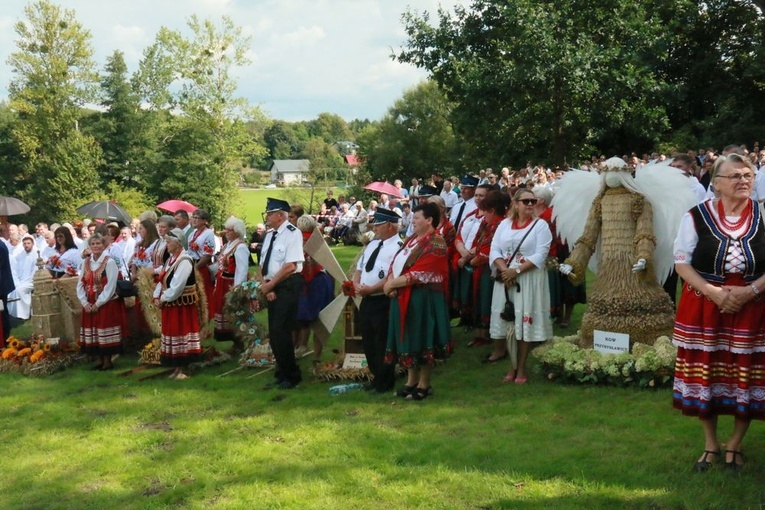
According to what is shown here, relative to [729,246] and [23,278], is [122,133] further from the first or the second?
[729,246]

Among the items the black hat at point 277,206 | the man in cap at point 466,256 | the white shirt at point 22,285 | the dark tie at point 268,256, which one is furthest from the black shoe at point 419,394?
the white shirt at point 22,285

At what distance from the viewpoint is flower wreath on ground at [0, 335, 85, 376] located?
9.24 m

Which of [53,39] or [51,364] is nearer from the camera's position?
[51,364]

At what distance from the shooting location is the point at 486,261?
8.20 metres

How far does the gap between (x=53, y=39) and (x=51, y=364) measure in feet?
108

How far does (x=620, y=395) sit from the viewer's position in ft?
21.6

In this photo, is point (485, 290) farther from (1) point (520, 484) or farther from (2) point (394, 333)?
(1) point (520, 484)

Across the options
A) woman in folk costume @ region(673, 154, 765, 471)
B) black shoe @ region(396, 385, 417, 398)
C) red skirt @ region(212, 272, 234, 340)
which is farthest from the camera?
red skirt @ region(212, 272, 234, 340)

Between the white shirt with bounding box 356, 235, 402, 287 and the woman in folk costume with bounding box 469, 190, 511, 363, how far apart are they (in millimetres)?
1289

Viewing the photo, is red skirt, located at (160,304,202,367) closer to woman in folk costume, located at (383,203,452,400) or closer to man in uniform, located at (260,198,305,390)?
man in uniform, located at (260,198,305,390)

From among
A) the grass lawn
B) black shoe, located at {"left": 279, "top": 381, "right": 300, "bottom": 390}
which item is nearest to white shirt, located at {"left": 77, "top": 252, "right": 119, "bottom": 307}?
the grass lawn

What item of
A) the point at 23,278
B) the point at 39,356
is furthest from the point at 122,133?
the point at 39,356

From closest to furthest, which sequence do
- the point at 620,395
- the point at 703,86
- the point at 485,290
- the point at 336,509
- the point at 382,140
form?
the point at 336,509 → the point at 620,395 → the point at 485,290 → the point at 703,86 → the point at 382,140

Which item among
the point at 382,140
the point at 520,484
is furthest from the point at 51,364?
the point at 382,140
